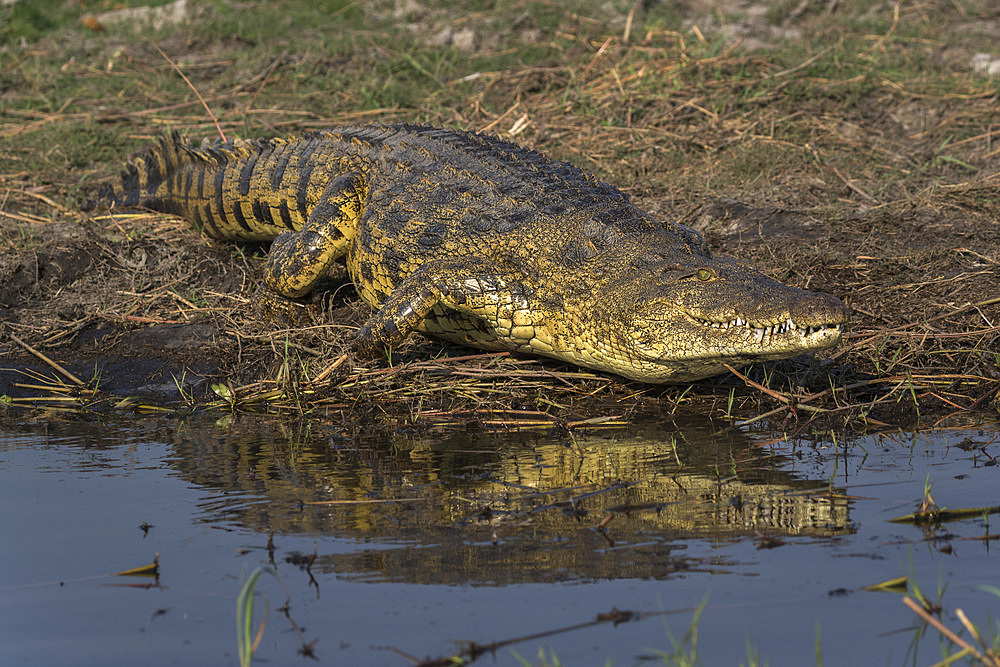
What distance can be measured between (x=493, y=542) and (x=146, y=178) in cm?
510

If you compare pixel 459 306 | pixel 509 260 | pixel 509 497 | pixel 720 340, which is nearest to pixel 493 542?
pixel 509 497

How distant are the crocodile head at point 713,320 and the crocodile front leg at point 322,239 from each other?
184 cm

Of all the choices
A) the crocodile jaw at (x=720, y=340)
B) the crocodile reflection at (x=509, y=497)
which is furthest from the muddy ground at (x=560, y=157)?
the crocodile reflection at (x=509, y=497)

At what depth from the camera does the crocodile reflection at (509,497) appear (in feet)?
8.23

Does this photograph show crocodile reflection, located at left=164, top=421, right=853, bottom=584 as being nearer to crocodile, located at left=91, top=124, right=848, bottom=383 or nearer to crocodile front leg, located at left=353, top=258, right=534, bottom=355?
crocodile, located at left=91, top=124, right=848, bottom=383

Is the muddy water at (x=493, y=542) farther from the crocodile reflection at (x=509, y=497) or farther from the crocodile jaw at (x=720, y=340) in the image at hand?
the crocodile jaw at (x=720, y=340)

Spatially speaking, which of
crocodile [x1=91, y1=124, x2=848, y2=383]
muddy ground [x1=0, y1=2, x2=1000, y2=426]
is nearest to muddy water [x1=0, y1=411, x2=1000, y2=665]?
crocodile [x1=91, y1=124, x2=848, y2=383]

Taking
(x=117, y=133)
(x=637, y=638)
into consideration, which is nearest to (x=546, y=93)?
(x=117, y=133)

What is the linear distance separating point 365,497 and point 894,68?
6.75 meters

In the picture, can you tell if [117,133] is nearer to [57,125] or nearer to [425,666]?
[57,125]

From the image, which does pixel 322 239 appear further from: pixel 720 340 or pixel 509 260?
pixel 720 340

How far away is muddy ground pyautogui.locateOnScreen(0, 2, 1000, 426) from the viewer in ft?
14.0

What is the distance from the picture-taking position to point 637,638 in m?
2.06

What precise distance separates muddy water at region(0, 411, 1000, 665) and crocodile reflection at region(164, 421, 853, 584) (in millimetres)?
11
